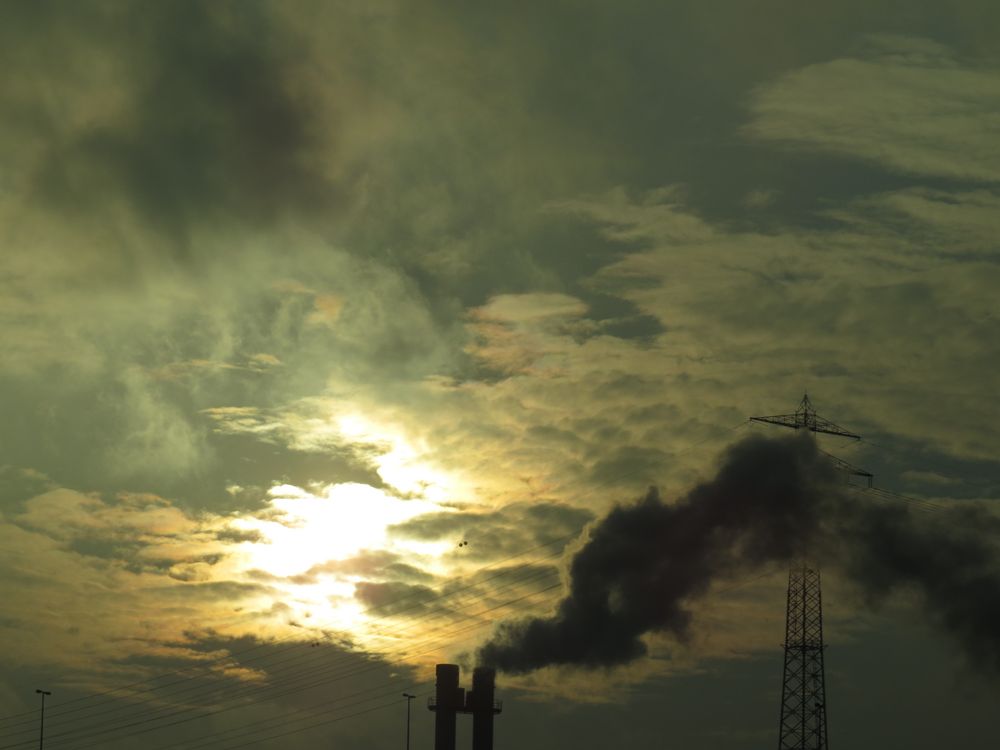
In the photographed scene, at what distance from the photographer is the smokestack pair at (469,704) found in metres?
127

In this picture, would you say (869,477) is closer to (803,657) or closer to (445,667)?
(803,657)

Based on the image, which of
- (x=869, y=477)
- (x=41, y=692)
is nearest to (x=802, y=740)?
(x=869, y=477)

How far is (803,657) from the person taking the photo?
104812 millimetres

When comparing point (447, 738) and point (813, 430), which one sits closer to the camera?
point (813, 430)

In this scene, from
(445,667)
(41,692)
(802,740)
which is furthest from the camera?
(445,667)

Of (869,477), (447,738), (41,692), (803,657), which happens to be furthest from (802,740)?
(41,692)

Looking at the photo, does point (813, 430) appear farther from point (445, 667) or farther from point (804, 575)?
point (445, 667)

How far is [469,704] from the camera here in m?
128

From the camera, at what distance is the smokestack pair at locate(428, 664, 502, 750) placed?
416ft

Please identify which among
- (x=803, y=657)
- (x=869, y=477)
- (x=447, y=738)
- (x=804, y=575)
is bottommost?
(x=447, y=738)

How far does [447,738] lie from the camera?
4929 inches

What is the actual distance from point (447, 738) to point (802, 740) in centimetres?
3779

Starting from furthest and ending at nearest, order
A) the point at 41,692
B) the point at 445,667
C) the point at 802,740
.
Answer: the point at 445,667 < the point at 41,692 < the point at 802,740

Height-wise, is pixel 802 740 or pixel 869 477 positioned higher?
pixel 869 477
